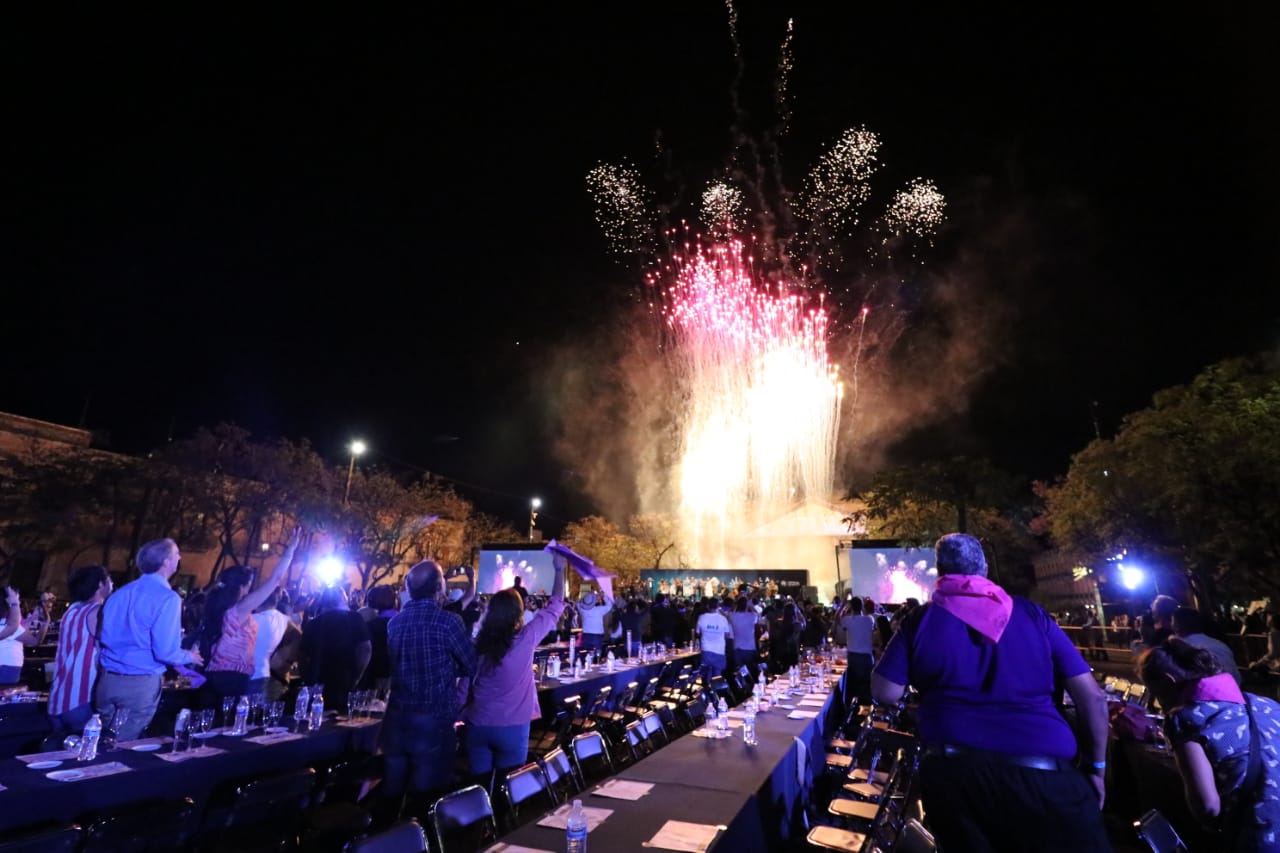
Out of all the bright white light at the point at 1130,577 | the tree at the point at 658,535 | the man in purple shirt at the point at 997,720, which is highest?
the tree at the point at 658,535

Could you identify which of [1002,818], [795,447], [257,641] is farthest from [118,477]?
[1002,818]

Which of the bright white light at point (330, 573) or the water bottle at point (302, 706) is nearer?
the water bottle at point (302, 706)

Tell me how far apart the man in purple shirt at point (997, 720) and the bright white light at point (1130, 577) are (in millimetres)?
33422

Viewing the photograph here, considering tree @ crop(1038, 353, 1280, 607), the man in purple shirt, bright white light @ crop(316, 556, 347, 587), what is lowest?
the man in purple shirt

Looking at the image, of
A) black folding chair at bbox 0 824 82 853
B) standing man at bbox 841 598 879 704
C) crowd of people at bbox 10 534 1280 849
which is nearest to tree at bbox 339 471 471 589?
standing man at bbox 841 598 879 704

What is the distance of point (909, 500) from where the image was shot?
25938 mm

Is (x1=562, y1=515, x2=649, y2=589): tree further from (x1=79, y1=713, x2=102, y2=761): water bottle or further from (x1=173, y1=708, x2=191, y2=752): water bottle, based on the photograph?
(x1=79, y1=713, x2=102, y2=761): water bottle

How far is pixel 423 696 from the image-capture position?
4.59 m

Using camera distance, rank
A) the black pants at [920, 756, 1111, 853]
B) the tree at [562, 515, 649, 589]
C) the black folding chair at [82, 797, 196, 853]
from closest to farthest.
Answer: the black pants at [920, 756, 1111, 853]
the black folding chair at [82, 797, 196, 853]
the tree at [562, 515, 649, 589]

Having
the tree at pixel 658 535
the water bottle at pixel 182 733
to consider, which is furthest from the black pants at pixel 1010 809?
the tree at pixel 658 535

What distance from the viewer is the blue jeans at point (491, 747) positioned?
4.80 metres

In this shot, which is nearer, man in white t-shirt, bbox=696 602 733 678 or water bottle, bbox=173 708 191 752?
water bottle, bbox=173 708 191 752

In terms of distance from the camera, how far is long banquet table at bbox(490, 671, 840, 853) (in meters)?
3.30

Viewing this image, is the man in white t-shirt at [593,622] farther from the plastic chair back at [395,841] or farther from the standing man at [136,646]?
the plastic chair back at [395,841]
